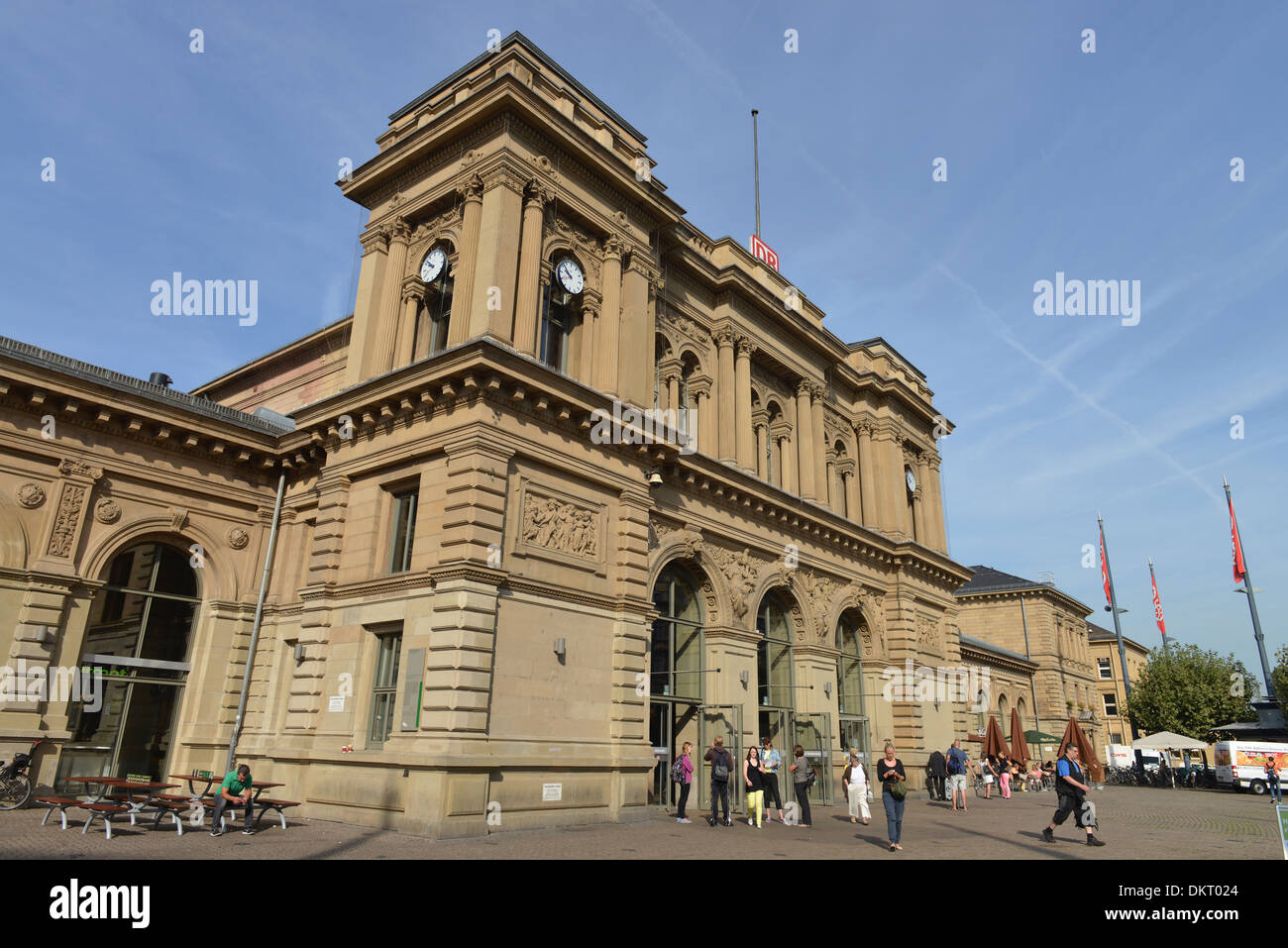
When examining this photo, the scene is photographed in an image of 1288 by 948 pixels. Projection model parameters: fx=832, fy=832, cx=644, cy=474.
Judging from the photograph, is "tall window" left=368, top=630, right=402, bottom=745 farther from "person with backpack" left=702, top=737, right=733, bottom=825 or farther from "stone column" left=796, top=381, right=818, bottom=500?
"stone column" left=796, top=381, right=818, bottom=500

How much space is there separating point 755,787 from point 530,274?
45.6 ft

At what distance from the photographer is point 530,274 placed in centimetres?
Result: 2077

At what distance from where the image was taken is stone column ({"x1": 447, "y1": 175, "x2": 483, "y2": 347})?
65.5 feet

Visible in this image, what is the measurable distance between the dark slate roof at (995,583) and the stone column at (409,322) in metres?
53.7

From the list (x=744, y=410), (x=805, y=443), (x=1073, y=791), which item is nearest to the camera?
(x=1073, y=791)

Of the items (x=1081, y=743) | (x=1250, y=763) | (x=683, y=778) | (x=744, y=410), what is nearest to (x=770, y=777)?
(x=683, y=778)

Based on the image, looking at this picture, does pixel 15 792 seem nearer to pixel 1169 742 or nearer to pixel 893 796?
pixel 893 796

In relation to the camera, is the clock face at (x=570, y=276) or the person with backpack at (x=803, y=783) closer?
the person with backpack at (x=803, y=783)

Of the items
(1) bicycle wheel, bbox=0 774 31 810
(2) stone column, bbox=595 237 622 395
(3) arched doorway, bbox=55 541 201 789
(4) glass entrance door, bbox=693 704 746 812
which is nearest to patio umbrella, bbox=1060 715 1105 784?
(4) glass entrance door, bbox=693 704 746 812

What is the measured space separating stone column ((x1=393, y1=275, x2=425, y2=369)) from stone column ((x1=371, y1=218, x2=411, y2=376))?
0.16 metres

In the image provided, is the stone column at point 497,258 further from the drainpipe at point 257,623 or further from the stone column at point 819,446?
the stone column at point 819,446

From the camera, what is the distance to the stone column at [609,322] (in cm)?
2259

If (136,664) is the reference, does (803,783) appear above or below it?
below

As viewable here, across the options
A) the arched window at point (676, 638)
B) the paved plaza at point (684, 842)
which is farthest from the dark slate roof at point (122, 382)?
the arched window at point (676, 638)
